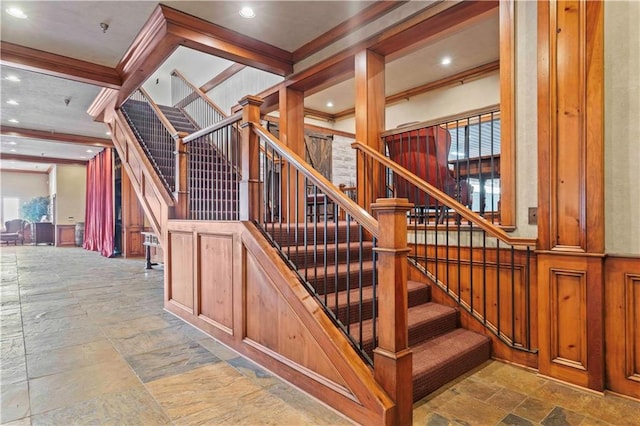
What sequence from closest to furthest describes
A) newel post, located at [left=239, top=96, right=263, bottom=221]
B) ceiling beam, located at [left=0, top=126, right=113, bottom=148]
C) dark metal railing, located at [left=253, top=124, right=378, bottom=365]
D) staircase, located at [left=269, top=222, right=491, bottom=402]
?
dark metal railing, located at [left=253, top=124, right=378, bottom=365] < staircase, located at [left=269, top=222, right=491, bottom=402] < newel post, located at [left=239, top=96, right=263, bottom=221] < ceiling beam, located at [left=0, top=126, right=113, bottom=148]

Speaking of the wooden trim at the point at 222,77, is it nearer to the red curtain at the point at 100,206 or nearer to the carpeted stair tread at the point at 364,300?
the red curtain at the point at 100,206

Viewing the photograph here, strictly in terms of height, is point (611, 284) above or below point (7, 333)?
above

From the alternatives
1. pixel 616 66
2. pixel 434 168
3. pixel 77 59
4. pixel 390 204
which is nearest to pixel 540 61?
pixel 616 66

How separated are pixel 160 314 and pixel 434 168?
3.14 meters

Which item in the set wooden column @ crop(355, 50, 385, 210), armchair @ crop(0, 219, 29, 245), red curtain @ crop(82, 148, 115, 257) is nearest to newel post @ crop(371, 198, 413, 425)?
wooden column @ crop(355, 50, 385, 210)

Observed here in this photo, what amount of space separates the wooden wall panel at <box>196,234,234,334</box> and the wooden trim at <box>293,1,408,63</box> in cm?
252

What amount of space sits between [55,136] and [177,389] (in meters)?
8.90

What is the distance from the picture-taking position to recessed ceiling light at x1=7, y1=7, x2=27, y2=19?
3.41 m

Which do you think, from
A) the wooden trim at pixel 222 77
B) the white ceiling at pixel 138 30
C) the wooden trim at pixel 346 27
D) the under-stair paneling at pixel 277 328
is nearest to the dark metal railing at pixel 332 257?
the under-stair paneling at pixel 277 328

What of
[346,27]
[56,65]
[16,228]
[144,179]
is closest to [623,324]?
[346,27]

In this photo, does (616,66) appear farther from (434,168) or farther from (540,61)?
(434,168)

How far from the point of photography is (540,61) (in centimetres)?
232

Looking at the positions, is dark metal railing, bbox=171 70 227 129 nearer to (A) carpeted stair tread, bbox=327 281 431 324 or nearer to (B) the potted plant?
(A) carpeted stair tread, bbox=327 281 431 324

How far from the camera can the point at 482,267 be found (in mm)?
2713
